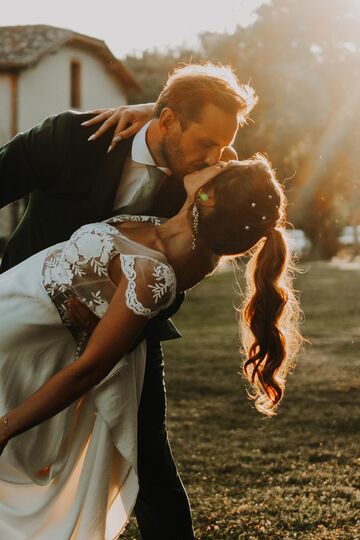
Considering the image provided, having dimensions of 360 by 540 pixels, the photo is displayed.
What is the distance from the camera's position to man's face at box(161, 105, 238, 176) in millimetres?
3188

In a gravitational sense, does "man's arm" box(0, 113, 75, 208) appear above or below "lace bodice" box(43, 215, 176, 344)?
above

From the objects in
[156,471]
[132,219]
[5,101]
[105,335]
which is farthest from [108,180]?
[5,101]

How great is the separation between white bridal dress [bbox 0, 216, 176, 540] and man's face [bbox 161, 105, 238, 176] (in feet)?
0.79

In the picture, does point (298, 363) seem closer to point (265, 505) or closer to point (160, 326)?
point (265, 505)

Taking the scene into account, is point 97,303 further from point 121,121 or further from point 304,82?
point 304,82

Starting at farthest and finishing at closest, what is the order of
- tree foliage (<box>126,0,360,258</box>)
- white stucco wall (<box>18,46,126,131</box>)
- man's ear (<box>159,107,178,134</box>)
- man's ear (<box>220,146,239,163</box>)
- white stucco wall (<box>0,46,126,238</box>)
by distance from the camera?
white stucco wall (<box>18,46,126,131</box>) → white stucco wall (<box>0,46,126,238</box>) → tree foliage (<box>126,0,360,258</box>) → man's ear (<box>220,146,239,163</box>) → man's ear (<box>159,107,178,134</box>)

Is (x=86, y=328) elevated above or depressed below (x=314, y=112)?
above

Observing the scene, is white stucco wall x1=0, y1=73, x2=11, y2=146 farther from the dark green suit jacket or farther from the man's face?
the man's face

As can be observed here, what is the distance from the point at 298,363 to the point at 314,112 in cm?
2076

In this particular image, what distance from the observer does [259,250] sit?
11.0 ft

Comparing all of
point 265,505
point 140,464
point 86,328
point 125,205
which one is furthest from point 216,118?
point 265,505

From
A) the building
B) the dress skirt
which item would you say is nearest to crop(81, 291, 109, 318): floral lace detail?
the dress skirt

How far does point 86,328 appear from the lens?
3.15 meters

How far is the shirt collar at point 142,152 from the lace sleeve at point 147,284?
474 mm
